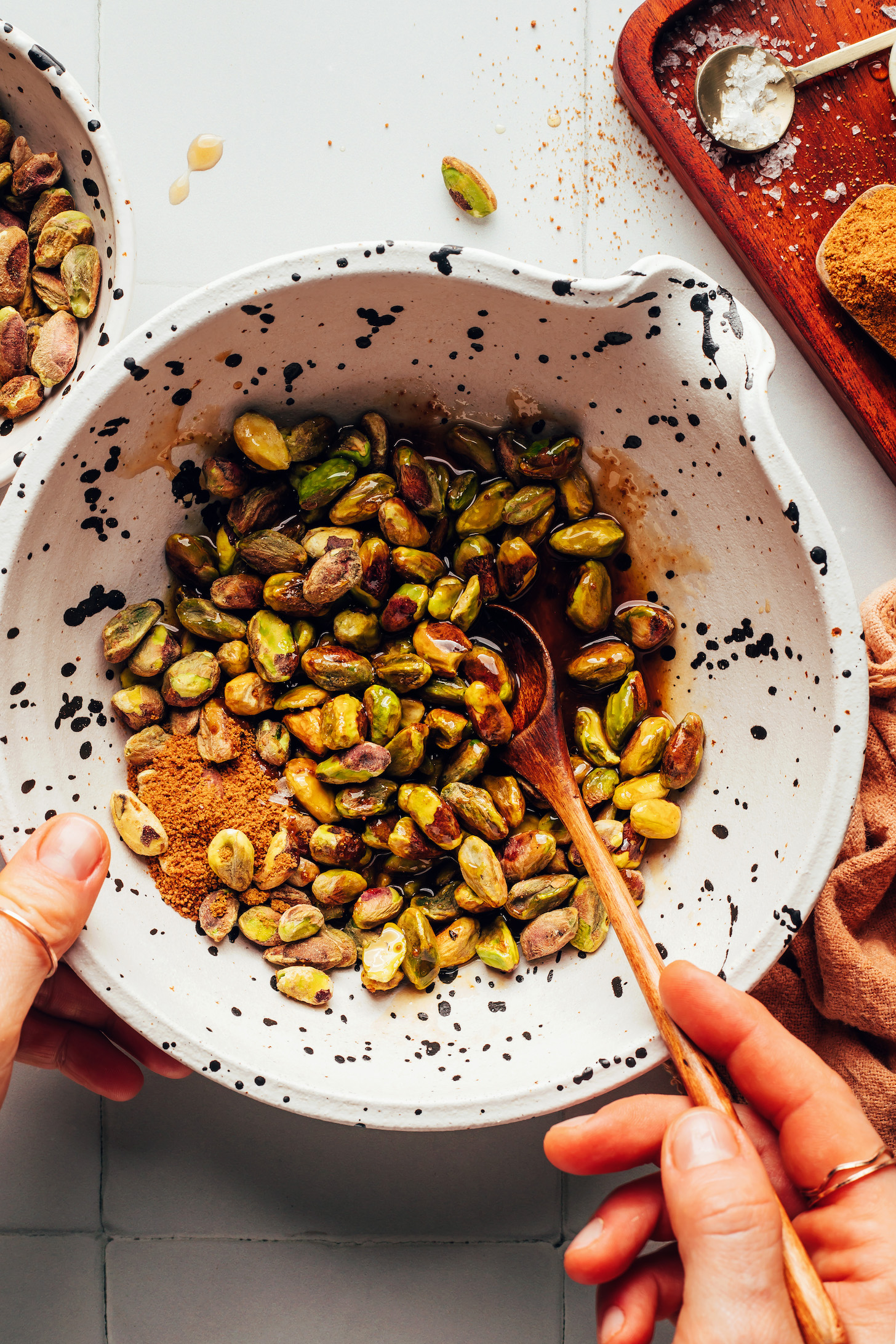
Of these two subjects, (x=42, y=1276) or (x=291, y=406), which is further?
(x=42, y=1276)

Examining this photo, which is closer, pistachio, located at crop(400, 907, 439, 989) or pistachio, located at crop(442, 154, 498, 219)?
pistachio, located at crop(400, 907, 439, 989)

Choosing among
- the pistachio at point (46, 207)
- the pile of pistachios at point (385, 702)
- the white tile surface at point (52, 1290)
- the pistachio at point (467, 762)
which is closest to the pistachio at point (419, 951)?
the pile of pistachios at point (385, 702)

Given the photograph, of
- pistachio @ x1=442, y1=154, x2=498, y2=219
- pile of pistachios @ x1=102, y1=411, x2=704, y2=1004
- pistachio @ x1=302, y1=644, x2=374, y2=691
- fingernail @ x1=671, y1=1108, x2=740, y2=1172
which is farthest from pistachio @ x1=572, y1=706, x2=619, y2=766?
pistachio @ x1=442, y1=154, x2=498, y2=219

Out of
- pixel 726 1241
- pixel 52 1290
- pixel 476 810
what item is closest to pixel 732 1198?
pixel 726 1241

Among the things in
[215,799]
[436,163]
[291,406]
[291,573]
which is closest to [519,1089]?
[215,799]

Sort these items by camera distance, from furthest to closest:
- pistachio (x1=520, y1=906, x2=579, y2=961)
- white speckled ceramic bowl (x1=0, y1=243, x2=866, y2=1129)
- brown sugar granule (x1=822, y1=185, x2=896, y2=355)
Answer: brown sugar granule (x1=822, y1=185, x2=896, y2=355)
pistachio (x1=520, y1=906, x2=579, y2=961)
white speckled ceramic bowl (x1=0, y1=243, x2=866, y2=1129)

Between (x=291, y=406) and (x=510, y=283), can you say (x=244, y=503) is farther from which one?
(x=510, y=283)

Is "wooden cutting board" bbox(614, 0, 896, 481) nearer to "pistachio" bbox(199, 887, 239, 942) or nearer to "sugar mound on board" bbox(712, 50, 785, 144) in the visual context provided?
"sugar mound on board" bbox(712, 50, 785, 144)
